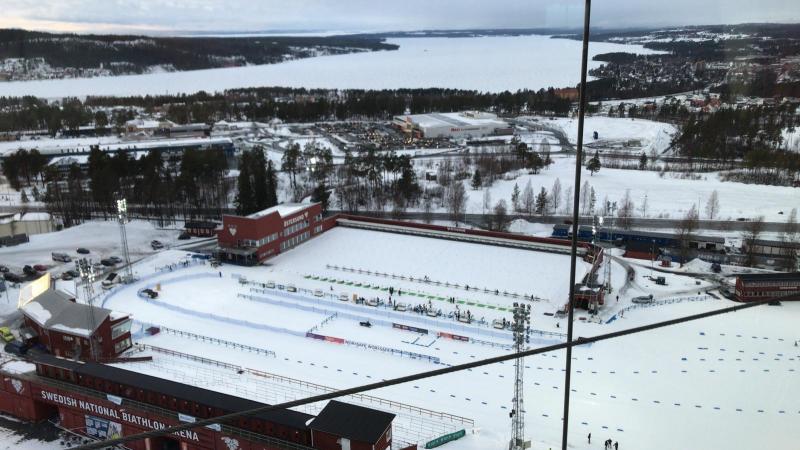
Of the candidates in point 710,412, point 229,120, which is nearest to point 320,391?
point 710,412

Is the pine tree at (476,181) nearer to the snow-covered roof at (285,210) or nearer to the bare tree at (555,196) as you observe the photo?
the bare tree at (555,196)

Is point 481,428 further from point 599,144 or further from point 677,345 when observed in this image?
point 599,144

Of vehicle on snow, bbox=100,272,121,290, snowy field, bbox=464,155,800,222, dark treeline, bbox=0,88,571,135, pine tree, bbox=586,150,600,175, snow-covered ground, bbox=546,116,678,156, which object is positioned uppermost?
dark treeline, bbox=0,88,571,135

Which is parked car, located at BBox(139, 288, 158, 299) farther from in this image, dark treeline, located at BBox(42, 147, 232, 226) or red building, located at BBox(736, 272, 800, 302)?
red building, located at BBox(736, 272, 800, 302)

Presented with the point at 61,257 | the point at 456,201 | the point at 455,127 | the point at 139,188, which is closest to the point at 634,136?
the point at 455,127

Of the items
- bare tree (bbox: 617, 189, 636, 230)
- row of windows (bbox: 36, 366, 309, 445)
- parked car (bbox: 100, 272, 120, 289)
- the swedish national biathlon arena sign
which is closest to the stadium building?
bare tree (bbox: 617, 189, 636, 230)

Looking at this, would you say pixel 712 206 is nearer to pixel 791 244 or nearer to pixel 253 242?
pixel 791 244
